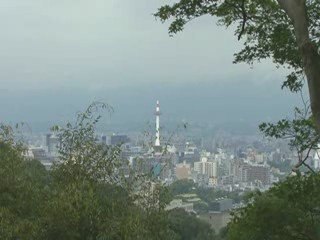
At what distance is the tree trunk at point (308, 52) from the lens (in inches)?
165

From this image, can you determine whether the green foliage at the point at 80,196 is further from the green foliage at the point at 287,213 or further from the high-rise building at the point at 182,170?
the high-rise building at the point at 182,170

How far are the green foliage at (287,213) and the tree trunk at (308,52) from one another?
1.96m

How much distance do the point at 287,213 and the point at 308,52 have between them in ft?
Answer: 8.50

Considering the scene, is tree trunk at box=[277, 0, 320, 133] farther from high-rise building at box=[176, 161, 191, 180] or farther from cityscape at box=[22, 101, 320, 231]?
high-rise building at box=[176, 161, 191, 180]

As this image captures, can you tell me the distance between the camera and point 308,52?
4262 millimetres

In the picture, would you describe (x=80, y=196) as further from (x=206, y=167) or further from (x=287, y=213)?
(x=206, y=167)

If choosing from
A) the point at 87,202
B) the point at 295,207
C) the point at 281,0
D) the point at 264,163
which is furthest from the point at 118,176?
the point at 264,163

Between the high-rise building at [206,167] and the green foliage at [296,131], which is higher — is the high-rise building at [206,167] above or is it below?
below

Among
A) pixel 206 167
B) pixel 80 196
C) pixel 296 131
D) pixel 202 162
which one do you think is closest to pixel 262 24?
pixel 296 131

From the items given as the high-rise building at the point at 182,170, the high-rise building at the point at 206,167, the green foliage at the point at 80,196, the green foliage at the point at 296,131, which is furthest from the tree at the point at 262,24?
the high-rise building at the point at 206,167

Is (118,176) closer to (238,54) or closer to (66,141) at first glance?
(66,141)

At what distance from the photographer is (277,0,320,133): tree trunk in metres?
4.20

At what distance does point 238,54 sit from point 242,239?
7.10 ft

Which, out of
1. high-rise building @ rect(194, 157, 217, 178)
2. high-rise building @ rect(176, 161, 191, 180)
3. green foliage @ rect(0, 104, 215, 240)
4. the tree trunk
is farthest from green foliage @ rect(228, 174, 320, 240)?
high-rise building @ rect(194, 157, 217, 178)
